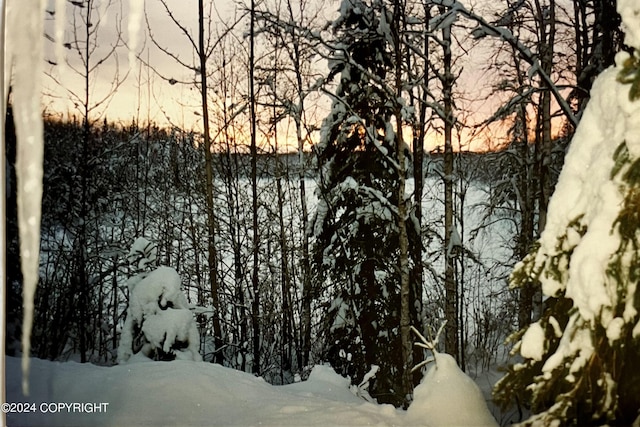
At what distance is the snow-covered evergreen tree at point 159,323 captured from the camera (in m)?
5.89

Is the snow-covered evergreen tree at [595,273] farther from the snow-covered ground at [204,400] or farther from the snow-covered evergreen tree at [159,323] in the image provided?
the snow-covered evergreen tree at [159,323]

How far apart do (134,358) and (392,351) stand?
4.29 m

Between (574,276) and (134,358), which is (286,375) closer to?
(134,358)

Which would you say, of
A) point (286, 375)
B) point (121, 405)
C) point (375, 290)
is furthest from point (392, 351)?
point (121, 405)

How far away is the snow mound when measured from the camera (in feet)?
11.1

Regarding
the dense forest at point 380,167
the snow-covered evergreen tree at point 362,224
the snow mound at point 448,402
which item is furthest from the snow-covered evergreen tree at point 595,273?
the snow-covered evergreen tree at point 362,224

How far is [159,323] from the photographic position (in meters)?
5.90

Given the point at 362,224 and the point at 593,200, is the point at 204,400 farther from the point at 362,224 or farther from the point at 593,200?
the point at 362,224

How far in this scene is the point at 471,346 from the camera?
853 centimetres

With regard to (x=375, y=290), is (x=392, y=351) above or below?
below

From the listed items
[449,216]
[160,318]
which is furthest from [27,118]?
[449,216]

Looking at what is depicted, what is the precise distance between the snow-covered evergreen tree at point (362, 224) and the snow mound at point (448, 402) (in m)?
3.78

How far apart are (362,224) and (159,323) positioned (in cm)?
384

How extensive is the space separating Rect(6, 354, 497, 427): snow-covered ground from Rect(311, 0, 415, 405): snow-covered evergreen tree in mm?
3516
